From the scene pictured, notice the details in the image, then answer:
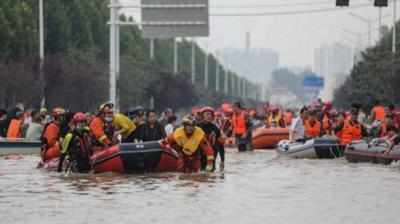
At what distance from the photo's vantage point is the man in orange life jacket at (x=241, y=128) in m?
42.8

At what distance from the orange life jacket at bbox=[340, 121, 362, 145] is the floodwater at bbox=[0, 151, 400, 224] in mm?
4219

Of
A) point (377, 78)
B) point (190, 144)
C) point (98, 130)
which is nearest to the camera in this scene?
point (190, 144)

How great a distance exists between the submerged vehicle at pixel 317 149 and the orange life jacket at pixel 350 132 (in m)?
0.27

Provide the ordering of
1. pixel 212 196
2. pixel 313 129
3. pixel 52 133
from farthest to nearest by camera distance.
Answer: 1. pixel 313 129
2. pixel 52 133
3. pixel 212 196

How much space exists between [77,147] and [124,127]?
1.20 metres

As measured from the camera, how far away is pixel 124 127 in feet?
94.0

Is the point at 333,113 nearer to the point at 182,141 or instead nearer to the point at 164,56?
the point at 182,141

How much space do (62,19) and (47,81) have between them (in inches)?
661

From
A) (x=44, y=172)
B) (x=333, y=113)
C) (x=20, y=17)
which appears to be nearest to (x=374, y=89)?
(x=20, y=17)

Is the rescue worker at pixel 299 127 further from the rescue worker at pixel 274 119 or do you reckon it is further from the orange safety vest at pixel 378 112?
the rescue worker at pixel 274 119

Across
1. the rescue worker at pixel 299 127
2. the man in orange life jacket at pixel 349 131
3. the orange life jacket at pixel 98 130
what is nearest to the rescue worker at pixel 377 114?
the rescue worker at pixel 299 127

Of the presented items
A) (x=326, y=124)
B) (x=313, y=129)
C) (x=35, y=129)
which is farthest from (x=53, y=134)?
(x=326, y=124)

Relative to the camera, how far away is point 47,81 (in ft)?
211

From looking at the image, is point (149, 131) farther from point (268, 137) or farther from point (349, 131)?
point (268, 137)
